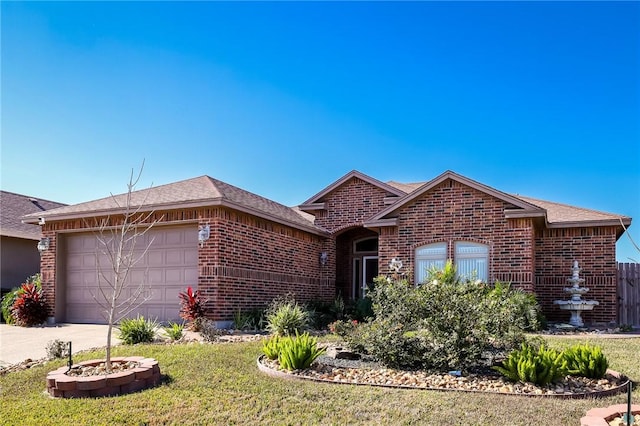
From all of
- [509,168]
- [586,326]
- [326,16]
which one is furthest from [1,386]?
[509,168]

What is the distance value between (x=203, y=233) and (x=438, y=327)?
289 inches

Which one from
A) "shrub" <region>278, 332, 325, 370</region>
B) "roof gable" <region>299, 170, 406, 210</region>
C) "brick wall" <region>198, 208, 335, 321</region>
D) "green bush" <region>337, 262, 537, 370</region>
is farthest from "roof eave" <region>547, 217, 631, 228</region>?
"shrub" <region>278, 332, 325, 370</region>

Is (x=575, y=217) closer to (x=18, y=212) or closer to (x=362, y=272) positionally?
(x=362, y=272)

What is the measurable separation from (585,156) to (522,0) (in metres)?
7.38

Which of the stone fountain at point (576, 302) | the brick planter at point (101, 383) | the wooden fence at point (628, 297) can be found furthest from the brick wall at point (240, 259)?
the wooden fence at point (628, 297)

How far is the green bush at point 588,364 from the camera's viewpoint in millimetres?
7191

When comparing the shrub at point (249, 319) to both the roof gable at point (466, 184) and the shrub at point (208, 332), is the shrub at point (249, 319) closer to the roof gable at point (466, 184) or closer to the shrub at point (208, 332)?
the shrub at point (208, 332)

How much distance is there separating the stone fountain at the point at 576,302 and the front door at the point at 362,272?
7.09 m

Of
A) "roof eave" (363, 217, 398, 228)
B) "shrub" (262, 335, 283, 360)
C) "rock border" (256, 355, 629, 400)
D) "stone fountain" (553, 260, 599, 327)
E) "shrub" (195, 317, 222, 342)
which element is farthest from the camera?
"roof eave" (363, 217, 398, 228)

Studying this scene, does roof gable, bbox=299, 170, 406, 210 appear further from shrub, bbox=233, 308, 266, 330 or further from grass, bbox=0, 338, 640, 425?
grass, bbox=0, 338, 640, 425

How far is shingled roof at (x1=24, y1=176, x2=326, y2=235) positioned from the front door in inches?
164

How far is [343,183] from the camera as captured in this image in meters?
19.4

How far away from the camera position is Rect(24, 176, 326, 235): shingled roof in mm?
13438

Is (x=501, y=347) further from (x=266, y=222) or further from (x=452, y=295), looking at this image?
(x=266, y=222)
